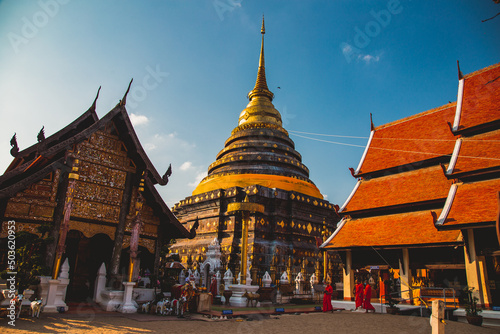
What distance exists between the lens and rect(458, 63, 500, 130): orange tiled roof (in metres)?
12.4

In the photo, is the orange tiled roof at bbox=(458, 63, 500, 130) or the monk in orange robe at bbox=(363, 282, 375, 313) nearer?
the monk in orange robe at bbox=(363, 282, 375, 313)

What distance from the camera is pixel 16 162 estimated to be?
504 inches

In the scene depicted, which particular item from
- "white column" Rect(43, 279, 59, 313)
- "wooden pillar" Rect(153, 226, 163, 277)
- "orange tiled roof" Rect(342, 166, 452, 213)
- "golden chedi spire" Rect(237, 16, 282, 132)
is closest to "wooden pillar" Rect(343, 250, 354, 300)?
"orange tiled roof" Rect(342, 166, 452, 213)

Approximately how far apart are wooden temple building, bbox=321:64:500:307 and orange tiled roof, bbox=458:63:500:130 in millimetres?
35

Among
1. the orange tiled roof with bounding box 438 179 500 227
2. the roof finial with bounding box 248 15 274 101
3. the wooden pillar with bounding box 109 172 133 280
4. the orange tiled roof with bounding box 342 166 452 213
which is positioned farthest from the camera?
the roof finial with bounding box 248 15 274 101

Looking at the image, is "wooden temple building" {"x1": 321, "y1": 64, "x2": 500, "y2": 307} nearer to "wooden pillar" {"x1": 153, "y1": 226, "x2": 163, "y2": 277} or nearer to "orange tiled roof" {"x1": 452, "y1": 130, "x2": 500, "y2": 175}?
"orange tiled roof" {"x1": 452, "y1": 130, "x2": 500, "y2": 175}

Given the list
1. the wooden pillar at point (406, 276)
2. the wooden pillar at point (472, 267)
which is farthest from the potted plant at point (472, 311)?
the wooden pillar at point (406, 276)

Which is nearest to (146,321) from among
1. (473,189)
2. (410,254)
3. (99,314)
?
(99,314)

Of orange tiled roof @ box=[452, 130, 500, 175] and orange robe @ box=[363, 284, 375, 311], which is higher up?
orange tiled roof @ box=[452, 130, 500, 175]

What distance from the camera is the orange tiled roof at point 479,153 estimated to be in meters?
11.0

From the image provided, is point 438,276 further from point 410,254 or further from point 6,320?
point 6,320

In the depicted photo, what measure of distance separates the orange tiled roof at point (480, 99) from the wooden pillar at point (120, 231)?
12657 millimetres

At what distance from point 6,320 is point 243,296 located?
8907mm

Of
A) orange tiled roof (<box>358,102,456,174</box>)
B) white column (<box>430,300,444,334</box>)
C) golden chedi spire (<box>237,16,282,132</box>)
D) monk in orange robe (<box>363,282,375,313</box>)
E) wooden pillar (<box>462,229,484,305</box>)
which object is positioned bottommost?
monk in orange robe (<box>363,282,375,313</box>)
